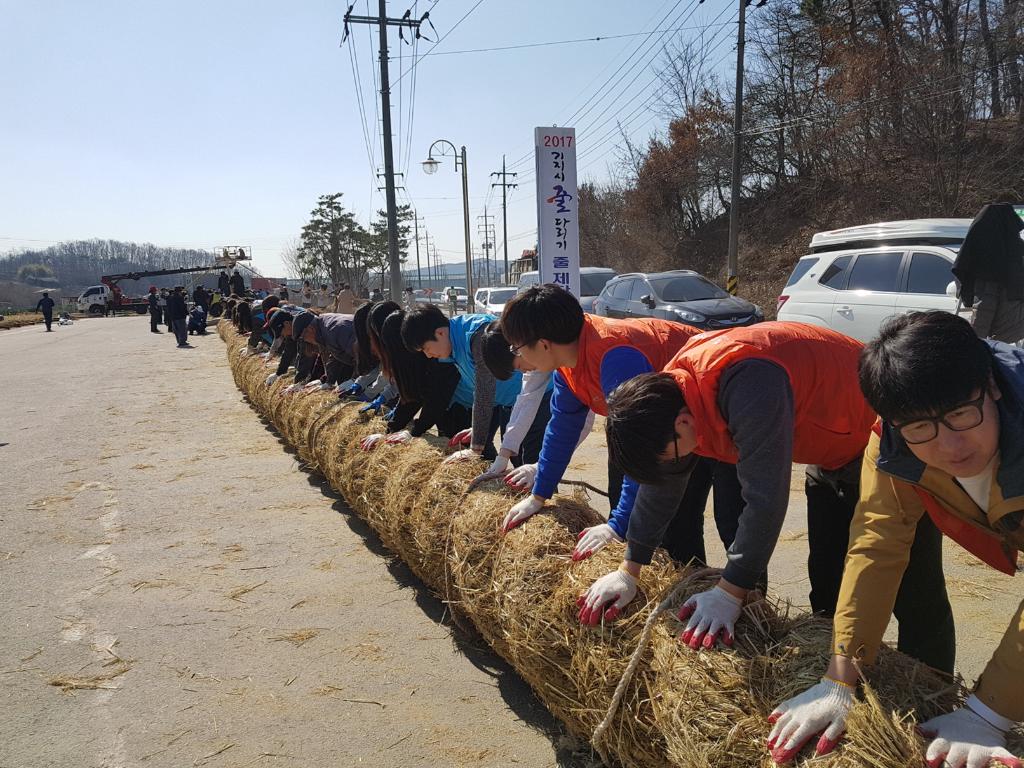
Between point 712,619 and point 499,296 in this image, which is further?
point 499,296

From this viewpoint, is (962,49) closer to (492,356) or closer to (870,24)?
(870,24)

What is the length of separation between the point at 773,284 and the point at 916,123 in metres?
6.22

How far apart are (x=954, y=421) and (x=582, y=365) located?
4.80 ft

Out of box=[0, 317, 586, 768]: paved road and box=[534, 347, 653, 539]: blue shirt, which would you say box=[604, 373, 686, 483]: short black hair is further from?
box=[0, 317, 586, 768]: paved road

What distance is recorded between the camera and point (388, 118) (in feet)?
45.5

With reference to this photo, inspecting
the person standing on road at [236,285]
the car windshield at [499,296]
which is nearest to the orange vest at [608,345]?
the car windshield at [499,296]

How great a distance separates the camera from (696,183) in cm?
3092

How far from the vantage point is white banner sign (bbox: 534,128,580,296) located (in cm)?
949

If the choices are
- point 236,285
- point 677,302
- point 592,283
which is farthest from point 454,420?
point 236,285

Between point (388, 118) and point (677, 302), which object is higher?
point (388, 118)

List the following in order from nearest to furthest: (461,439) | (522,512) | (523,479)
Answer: (522,512), (523,479), (461,439)

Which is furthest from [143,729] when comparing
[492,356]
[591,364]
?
[591,364]

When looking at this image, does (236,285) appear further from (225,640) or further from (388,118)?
(225,640)

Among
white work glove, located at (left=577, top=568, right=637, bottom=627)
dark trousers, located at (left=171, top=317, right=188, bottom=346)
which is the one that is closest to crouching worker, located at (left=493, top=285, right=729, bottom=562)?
white work glove, located at (left=577, top=568, right=637, bottom=627)
